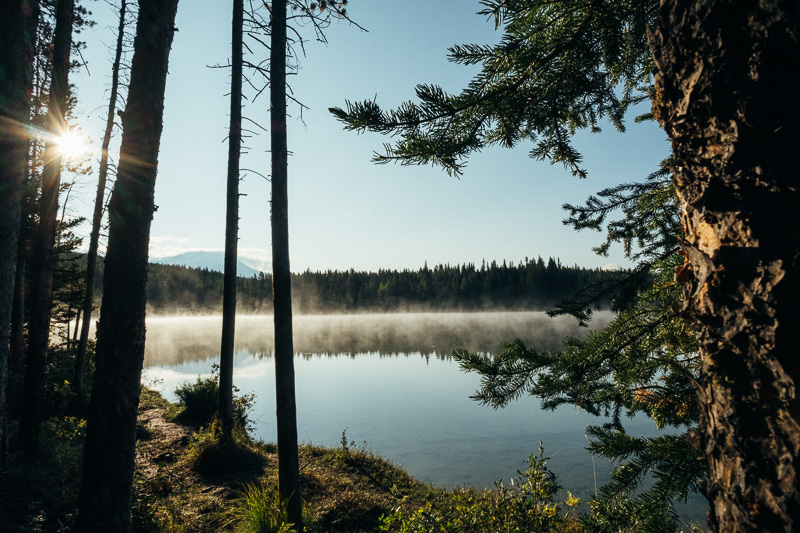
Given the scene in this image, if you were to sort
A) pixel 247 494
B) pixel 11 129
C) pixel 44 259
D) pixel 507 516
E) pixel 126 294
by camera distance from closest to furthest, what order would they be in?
pixel 126 294
pixel 11 129
pixel 507 516
pixel 247 494
pixel 44 259

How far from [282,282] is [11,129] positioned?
3370mm

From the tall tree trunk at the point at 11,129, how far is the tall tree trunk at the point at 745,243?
596 centimetres

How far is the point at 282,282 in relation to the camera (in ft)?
18.9

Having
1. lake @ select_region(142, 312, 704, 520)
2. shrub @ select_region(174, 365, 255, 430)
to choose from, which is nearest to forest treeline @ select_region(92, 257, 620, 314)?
lake @ select_region(142, 312, 704, 520)

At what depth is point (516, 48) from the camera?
201 centimetres

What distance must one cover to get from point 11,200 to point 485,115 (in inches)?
205

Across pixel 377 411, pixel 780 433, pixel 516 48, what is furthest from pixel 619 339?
pixel 377 411

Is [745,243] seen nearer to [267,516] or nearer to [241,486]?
[267,516]

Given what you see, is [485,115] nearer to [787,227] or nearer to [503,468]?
[787,227]

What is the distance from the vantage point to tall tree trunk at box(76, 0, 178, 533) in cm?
356

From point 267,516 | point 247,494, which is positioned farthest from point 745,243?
point 247,494

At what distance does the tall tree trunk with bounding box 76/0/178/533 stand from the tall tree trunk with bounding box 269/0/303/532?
1943 millimetres

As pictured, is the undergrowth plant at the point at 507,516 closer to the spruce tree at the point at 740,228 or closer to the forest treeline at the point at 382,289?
the spruce tree at the point at 740,228

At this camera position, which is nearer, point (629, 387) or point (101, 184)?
point (629, 387)
